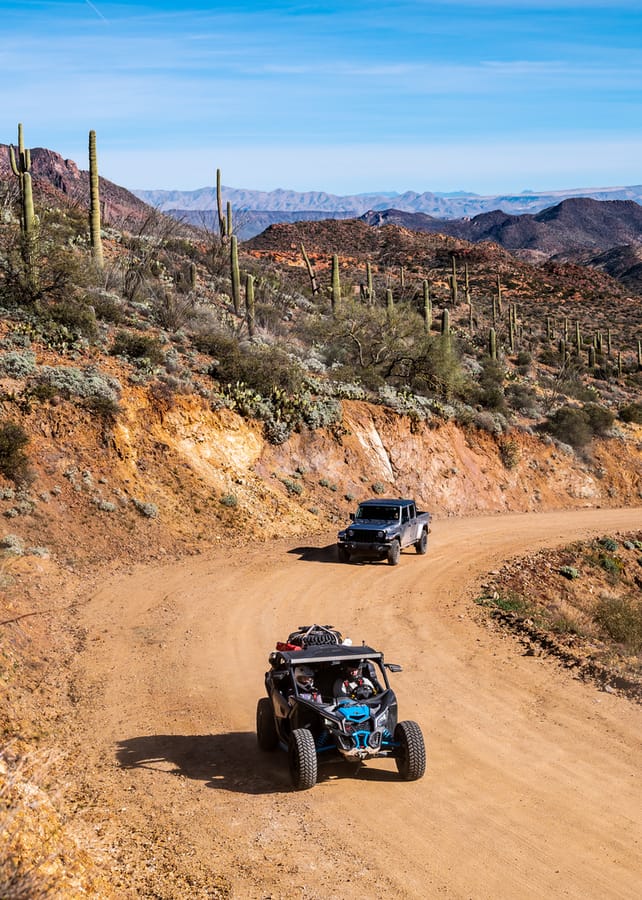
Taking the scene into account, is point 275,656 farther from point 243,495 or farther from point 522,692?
point 243,495

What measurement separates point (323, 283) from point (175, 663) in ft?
214

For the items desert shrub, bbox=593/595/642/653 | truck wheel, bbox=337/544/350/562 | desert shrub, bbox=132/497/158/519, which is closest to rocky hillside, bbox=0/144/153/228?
desert shrub, bbox=132/497/158/519

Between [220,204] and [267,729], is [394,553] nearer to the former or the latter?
[267,729]

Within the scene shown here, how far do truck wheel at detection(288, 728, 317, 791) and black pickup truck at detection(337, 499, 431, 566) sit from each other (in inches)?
541

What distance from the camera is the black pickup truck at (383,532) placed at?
23.4 metres

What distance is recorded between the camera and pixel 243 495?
27484 mm

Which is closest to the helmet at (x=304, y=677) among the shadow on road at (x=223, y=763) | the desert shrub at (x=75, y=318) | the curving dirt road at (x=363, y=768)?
the shadow on road at (x=223, y=763)

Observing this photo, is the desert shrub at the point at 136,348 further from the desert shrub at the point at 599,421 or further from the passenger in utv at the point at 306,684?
the desert shrub at the point at 599,421

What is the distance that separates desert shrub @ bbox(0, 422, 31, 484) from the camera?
2250 cm

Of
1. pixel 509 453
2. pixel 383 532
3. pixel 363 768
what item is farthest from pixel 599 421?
pixel 363 768

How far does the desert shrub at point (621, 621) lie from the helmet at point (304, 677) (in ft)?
31.7

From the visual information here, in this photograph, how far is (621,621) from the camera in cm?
1964

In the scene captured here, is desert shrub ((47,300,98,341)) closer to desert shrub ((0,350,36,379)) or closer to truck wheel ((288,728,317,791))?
desert shrub ((0,350,36,379))

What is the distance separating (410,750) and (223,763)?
2630 millimetres
